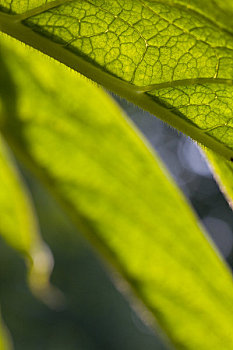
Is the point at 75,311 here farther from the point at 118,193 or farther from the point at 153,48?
the point at 153,48

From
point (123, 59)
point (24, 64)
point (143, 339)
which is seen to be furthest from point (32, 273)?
point (143, 339)

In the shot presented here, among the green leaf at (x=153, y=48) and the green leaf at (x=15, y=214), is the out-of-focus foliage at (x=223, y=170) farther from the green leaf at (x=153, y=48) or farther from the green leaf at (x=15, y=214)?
the green leaf at (x=15, y=214)

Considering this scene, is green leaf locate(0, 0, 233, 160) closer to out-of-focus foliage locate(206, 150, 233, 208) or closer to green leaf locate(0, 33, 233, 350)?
out-of-focus foliage locate(206, 150, 233, 208)

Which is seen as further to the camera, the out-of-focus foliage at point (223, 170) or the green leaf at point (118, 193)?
the green leaf at point (118, 193)

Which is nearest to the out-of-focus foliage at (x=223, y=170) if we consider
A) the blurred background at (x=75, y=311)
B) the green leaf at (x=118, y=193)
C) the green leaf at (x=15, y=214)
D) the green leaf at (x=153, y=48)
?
the green leaf at (x=153, y=48)

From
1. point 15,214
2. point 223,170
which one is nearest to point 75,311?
point 15,214

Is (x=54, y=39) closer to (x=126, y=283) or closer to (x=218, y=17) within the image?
(x=218, y=17)
